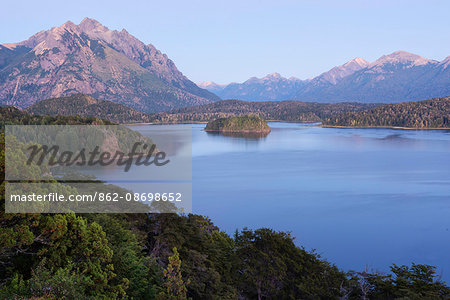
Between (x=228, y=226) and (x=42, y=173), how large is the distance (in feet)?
107

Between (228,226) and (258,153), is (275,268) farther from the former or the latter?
(258,153)

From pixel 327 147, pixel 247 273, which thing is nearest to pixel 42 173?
pixel 247 273

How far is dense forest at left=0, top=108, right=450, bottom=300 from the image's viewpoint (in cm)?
1300

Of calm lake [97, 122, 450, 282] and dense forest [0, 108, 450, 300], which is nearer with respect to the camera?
dense forest [0, 108, 450, 300]

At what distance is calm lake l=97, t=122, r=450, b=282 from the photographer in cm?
3925

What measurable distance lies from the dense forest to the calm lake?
46.4ft

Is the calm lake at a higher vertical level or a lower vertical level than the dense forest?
lower

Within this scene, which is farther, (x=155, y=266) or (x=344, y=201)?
(x=344, y=201)

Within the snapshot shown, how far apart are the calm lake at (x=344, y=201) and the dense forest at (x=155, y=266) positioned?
14149mm

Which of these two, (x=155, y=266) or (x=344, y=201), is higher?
(x=155, y=266)

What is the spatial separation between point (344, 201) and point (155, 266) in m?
45.4

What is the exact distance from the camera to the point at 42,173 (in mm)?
16562

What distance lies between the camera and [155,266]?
18.6m

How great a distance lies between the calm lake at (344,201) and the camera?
3925cm
